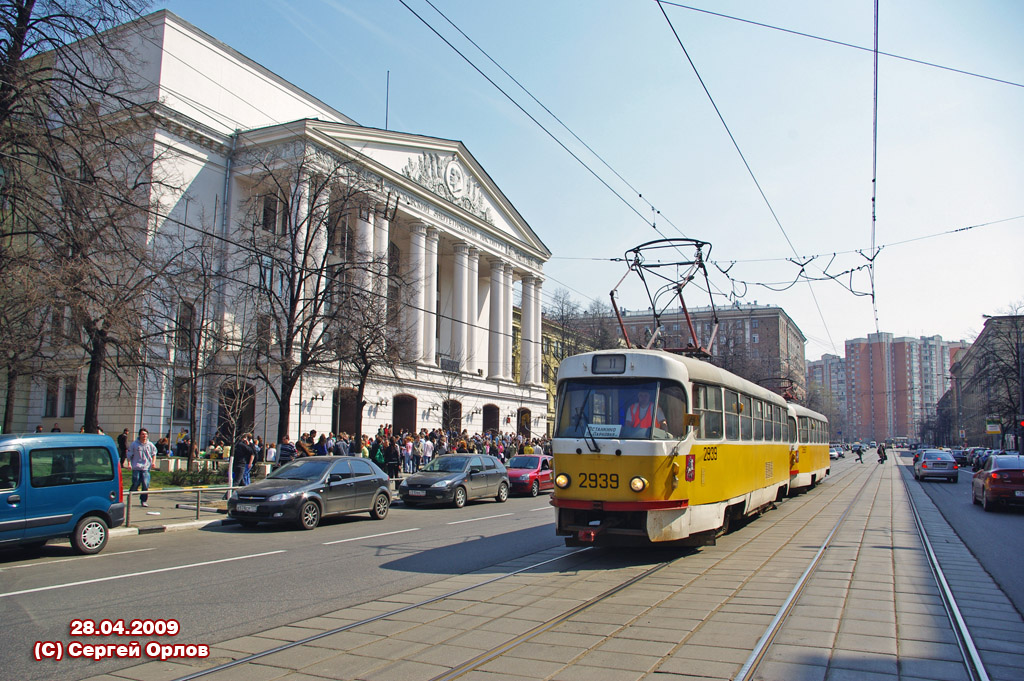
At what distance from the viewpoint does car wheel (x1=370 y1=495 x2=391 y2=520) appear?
16955 millimetres

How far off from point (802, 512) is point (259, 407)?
1064 inches

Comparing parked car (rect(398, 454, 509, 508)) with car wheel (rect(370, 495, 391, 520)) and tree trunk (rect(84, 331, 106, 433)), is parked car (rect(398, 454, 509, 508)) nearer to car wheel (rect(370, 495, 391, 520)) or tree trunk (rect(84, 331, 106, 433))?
car wheel (rect(370, 495, 391, 520))

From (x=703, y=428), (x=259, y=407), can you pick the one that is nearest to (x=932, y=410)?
(x=259, y=407)

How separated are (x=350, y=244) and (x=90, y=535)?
709 inches

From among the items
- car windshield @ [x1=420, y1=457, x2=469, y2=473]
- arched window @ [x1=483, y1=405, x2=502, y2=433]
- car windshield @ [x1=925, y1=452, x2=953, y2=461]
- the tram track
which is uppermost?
arched window @ [x1=483, y1=405, x2=502, y2=433]

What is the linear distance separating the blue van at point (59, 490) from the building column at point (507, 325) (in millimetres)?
42942

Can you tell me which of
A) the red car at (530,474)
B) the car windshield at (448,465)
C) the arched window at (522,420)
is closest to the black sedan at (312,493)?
the car windshield at (448,465)

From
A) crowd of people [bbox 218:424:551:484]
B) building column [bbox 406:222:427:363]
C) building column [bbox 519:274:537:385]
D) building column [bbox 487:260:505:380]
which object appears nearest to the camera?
crowd of people [bbox 218:424:551:484]

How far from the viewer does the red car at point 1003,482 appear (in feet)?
61.8

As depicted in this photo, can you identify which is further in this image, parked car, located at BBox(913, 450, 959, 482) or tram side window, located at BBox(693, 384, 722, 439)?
parked car, located at BBox(913, 450, 959, 482)

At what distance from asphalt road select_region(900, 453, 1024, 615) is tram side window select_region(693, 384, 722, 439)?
13.5ft

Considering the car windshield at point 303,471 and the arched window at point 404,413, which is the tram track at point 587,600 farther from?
the arched window at point 404,413

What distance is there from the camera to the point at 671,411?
33.9ft

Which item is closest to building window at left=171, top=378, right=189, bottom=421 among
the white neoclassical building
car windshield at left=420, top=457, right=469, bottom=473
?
the white neoclassical building
